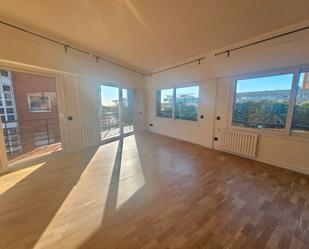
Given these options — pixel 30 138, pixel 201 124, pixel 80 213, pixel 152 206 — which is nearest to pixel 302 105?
pixel 201 124

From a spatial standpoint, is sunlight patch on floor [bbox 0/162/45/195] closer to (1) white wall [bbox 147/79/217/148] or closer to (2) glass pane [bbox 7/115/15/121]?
(2) glass pane [bbox 7/115/15/121]

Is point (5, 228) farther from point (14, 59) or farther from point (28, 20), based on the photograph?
point (28, 20)

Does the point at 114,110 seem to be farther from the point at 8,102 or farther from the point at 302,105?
the point at 302,105

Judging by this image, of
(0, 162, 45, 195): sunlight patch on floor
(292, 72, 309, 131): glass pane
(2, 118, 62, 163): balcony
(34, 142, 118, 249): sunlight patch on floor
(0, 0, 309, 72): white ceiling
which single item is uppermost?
(0, 0, 309, 72): white ceiling

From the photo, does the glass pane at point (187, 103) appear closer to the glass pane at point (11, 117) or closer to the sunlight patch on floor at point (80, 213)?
the sunlight patch on floor at point (80, 213)

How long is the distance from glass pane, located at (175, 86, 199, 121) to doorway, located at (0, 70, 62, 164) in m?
3.76

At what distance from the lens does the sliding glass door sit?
15.0ft

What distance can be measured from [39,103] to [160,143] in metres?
4.30

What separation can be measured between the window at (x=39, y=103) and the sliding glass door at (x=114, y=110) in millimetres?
1918

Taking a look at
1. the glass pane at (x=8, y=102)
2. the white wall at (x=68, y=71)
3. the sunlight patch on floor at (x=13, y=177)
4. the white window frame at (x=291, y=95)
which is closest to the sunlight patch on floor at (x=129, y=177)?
the white wall at (x=68, y=71)

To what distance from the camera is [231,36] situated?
292 centimetres

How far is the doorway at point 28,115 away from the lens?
3.28 m

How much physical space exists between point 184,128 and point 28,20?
15.1 feet

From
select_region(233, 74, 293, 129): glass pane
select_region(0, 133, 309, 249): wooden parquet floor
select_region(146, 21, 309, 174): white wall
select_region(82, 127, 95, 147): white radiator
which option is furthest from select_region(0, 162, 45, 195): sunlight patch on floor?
select_region(233, 74, 293, 129): glass pane
